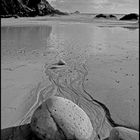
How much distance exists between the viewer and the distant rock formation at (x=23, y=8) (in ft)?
159

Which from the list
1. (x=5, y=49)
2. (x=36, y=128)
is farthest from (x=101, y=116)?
(x=5, y=49)

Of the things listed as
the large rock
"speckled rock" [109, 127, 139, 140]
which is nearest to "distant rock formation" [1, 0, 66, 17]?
the large rock

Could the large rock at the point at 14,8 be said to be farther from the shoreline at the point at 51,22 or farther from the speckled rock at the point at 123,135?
the speckled rock at the point at 123,135

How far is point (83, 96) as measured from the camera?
436 centimetres

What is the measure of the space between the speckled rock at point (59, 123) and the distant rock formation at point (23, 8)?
44077 mm

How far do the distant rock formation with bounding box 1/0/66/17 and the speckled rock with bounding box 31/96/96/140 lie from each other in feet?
145

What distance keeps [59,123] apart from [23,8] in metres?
54.0

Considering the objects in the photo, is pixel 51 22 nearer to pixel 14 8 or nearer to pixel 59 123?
pixel 14 8

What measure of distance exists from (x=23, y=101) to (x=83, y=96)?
1116mm

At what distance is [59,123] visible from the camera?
2785mm

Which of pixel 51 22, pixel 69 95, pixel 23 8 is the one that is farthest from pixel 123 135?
pixel 23 8

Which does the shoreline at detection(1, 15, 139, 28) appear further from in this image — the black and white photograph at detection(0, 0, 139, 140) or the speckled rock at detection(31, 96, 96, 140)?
the speckled rock at detection(31, 96, 96, 140)

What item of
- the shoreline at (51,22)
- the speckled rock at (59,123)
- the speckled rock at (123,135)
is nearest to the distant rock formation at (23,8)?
the shoreline at (51,22)

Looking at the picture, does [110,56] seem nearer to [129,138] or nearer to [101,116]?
[101,116]
